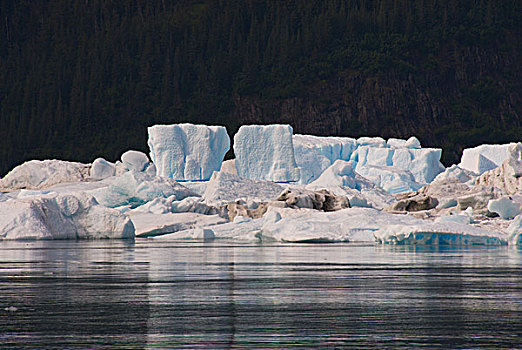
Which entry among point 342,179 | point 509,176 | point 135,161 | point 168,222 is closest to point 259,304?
point 168,222

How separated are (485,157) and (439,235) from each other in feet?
92.8

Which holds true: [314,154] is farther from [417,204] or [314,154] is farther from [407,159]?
[417,204]

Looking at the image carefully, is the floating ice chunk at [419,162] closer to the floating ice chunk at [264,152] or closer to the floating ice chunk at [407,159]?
the floating ice chunk at [407,159]

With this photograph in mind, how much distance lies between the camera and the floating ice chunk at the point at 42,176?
33.4 meters

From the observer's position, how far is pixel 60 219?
2036cm

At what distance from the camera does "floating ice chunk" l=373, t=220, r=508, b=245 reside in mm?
16766

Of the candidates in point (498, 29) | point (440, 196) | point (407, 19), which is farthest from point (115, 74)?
point (440, 196)

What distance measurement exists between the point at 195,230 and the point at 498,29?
51.4 metres

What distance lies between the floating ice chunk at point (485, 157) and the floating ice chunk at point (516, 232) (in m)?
26.7

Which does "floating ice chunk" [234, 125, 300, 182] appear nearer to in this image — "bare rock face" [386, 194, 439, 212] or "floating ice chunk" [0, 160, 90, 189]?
"floating ice chunk" [0, 160, 90, 189]

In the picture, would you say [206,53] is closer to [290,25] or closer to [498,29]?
[290,25]

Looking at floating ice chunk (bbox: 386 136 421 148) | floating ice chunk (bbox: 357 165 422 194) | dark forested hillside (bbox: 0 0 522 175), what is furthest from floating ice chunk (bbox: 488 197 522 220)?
dark forested hillside (bbox: 0 0 522 175)

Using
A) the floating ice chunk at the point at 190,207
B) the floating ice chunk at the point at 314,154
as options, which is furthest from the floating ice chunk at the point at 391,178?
the floating ice chunk at the point at 190,207

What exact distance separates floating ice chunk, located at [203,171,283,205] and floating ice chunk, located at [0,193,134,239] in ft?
26.6
